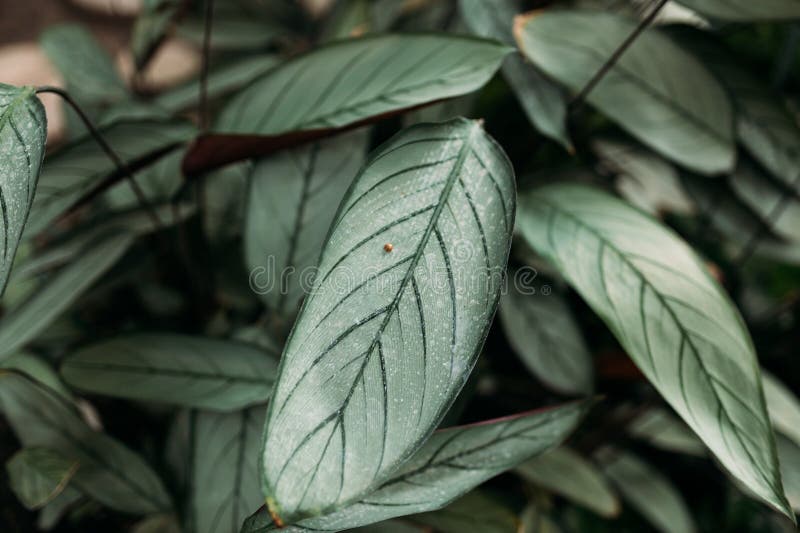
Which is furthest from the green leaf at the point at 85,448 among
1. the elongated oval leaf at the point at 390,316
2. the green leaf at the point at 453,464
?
the elongated oval leaf at the point at 390,316

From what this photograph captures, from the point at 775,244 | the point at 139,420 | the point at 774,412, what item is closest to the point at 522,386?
the point at 774,412

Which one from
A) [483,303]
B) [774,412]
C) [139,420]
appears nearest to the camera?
[483,303]

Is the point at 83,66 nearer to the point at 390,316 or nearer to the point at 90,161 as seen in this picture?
the point at 90,161

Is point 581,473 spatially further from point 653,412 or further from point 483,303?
point 483,303

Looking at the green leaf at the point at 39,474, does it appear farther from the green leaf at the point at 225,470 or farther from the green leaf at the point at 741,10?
the green leaf at the point at 741,10

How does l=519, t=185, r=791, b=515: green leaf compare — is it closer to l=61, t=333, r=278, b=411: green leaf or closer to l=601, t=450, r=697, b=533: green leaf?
l=61, t=333, r=278, b=411: green leaf
